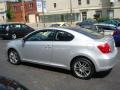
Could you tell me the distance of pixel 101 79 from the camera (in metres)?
7.51

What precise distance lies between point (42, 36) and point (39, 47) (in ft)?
1.22

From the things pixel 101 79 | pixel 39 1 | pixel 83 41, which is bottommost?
pixel 101 79

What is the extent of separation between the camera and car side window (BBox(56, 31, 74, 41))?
787cm

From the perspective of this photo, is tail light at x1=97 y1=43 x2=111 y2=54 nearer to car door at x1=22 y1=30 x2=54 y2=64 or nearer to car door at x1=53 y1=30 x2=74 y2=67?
car door at x1=53 y1=30 x2=74 y2=67

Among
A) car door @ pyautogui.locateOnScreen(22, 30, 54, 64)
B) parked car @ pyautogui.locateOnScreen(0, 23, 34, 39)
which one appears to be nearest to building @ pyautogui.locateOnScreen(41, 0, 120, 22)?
Answer: parked car @ pyautogui.locateOnScreen(0, 23, 34, 39)

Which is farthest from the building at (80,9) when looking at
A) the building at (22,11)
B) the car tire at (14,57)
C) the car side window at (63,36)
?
the car side window at (63,36)

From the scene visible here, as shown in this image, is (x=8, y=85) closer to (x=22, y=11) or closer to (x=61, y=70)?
(x=61, y=70)

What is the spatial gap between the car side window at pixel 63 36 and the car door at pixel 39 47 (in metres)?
0.22

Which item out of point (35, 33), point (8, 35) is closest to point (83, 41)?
point (35, 33)

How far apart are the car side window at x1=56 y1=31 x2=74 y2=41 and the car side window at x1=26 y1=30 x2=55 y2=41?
0.68ft

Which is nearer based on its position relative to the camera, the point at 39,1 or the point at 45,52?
the point at 45,52

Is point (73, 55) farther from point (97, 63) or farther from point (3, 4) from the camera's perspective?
point (3, 4)

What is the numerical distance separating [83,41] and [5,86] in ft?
13.3

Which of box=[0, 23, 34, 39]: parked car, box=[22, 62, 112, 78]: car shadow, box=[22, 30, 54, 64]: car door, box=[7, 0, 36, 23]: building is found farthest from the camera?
box=[7, 0, 36, 23]: building
